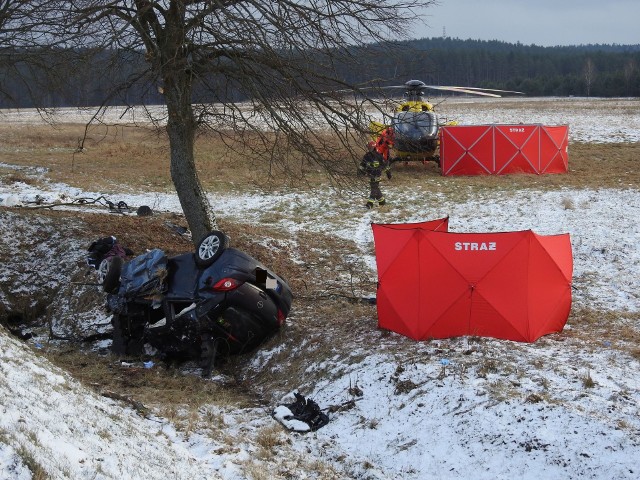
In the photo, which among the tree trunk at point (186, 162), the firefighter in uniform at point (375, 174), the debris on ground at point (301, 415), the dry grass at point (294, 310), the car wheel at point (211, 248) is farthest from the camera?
the firefighter in uniform at point (375, 174)

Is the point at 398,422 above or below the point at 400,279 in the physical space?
below

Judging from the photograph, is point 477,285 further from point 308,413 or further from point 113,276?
point 113,276

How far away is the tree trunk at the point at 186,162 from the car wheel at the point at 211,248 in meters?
2.52

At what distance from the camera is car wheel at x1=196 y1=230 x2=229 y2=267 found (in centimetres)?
810

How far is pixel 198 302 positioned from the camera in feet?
25.7

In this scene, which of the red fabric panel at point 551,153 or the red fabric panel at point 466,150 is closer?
the red fabric panel at point 551,153

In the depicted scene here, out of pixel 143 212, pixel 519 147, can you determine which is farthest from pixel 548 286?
pixel 519 147

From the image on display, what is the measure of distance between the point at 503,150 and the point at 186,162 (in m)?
14.2

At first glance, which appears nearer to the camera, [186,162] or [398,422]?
[398,422]

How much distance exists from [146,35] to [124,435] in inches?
223

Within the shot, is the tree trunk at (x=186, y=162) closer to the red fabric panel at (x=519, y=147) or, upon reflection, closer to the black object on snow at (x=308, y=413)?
the black object on snow at (x=308, y=413)

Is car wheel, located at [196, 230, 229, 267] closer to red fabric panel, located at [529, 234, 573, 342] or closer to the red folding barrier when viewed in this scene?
red fabric panel, located at [529, 234, 573, 342]

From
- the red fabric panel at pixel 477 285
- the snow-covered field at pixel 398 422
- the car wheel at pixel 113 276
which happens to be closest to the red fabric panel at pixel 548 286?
the red fabric panel at pixel 477 285

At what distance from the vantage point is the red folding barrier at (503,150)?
2198 centimetres
